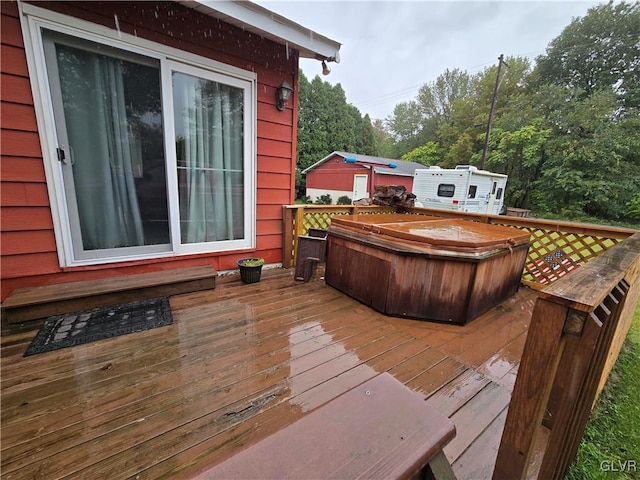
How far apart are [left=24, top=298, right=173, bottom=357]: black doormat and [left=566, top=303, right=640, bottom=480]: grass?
2.77 metres

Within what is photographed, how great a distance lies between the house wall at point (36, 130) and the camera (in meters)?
2.10

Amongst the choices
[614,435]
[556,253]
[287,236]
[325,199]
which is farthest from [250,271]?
[325,199]

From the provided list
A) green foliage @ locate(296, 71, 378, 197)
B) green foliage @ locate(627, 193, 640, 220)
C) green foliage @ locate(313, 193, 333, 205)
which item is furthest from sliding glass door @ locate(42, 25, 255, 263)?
green foliage @ locate(627, 193, 640, 220)

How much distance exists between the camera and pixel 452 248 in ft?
7.89

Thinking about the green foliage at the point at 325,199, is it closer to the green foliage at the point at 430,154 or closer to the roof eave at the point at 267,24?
the green foliage at the point at 430,154

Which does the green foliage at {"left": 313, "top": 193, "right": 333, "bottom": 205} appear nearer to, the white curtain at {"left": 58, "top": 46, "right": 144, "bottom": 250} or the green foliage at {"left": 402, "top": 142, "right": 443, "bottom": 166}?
the green foliage at {"left": 402, "top": 142, "right": 443, "bottom": 166}

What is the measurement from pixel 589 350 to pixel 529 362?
0.53 ft

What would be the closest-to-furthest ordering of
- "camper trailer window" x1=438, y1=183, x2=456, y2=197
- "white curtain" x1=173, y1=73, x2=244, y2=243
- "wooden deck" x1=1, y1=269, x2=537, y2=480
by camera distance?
"wooden deck" x1=1, y1=269, x2=537, y2=480 < "white curtain" x1=173, y1=73, x2=244, y2=243 < "camper trailer window" x1=438, y1=183, x2=456, y2=197

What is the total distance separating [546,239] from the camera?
3568 millimetres

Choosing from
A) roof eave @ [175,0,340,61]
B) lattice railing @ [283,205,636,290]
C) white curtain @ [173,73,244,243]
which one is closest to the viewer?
roof eave @ [175,0,340,61]

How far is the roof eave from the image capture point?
2311 millimetres

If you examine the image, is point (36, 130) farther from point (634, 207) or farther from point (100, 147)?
point (634, 207)

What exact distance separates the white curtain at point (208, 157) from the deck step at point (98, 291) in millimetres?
475

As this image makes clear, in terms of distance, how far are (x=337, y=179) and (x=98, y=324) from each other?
15.2 m
